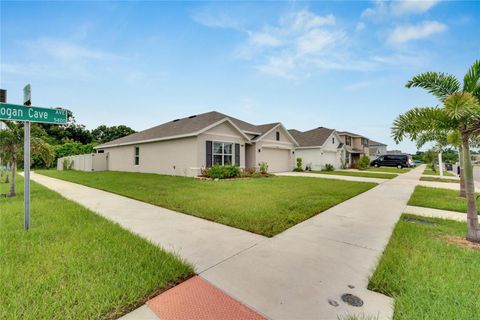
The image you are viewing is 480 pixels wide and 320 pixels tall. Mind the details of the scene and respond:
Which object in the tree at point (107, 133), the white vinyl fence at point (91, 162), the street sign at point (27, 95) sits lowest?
the white vinyl fence at point (91, 162)

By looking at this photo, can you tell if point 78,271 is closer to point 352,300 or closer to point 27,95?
point 352,300

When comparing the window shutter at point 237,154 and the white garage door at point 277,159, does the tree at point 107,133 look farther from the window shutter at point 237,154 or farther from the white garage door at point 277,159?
the window shutter at point 237,154

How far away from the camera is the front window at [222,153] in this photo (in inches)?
606

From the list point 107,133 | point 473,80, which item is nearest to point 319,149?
point 473,80

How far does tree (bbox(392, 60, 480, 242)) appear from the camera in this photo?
12.0ft

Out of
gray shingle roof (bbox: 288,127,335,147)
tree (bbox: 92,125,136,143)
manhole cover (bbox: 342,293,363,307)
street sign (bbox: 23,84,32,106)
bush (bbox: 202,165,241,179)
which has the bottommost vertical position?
manhole cover (bbox: 342,293,363,307)

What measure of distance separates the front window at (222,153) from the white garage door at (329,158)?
14462 mm

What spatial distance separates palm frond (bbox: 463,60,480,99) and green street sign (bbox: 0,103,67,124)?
8203 mm

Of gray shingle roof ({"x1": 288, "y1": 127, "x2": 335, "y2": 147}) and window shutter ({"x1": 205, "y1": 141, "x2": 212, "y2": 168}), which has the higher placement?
gray shingle roof ({"x1": 288, "y1": 127, "x2": 335, "y2": 147})

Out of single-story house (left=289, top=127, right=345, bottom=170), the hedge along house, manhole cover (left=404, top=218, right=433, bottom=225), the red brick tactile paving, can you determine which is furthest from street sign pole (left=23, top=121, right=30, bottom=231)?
single-story house (left=289, top=127, right=345, bottom=170)

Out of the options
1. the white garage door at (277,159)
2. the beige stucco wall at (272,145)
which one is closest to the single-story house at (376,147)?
the beige stucco wall at (272,145)

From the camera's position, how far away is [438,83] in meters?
4.33

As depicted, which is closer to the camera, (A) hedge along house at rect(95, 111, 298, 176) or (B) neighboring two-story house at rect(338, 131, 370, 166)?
(A) hedge along house at rect(95, 111, 298, 176)

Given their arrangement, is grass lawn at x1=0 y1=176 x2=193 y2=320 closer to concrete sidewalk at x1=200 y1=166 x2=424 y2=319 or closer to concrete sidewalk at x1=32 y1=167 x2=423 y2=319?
concrete sidewalk at x1=32 y1=167 x2=423 y2=319
